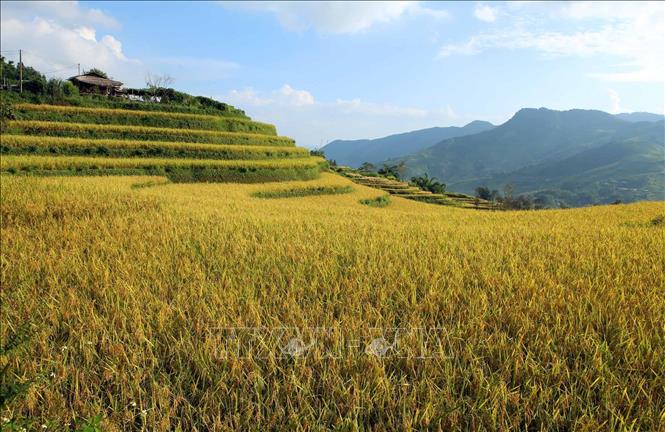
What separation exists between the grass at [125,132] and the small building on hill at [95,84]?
18063 mm

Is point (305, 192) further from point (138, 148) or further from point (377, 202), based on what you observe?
point (138, 148)

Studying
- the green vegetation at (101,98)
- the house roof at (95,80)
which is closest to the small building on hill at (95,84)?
the house roof at (95,80)

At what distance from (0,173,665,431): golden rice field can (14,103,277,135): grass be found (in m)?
29.9

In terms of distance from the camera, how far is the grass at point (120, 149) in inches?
842

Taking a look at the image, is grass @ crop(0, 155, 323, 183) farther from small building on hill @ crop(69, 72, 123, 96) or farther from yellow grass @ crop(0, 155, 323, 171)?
small building on hill @ crop(69, 72, 123, 96)

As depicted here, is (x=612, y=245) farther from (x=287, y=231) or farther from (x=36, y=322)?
(x=36, y=322)

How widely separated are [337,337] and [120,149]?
87.9 feet

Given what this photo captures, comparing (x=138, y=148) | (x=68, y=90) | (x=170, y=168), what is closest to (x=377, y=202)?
(x=170, y=168)

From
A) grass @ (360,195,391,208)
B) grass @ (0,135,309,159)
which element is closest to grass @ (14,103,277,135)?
grass @ (0,135,309,159)

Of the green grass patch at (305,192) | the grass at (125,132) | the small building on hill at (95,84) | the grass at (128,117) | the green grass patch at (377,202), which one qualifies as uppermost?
the small building on hill at (95,84)

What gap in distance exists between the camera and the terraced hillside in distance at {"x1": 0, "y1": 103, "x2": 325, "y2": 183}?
20.9 metres

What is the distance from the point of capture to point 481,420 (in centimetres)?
153

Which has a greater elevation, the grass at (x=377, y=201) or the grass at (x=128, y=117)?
the grass at (x=128, y=117)

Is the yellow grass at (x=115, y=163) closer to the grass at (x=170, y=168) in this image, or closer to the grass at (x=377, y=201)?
the grass at (x=170, y=168)
